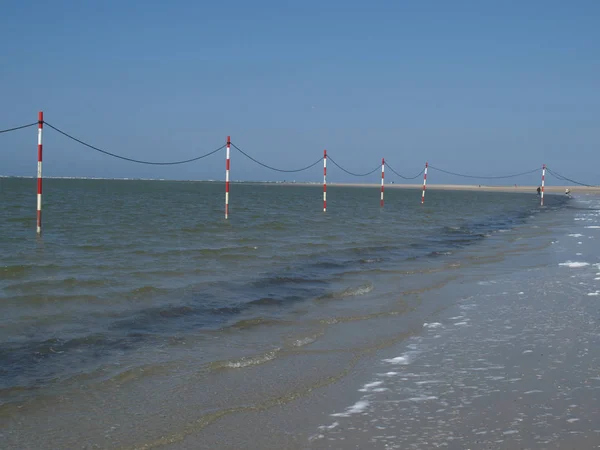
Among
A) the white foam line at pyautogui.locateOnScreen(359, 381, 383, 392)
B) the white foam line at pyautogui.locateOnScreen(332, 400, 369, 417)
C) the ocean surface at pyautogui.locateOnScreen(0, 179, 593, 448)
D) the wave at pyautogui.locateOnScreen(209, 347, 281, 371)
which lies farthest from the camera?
the wave at pyautogui.locateOnScreen(209, 347, 281, 371)

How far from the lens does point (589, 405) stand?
3803 millimetres

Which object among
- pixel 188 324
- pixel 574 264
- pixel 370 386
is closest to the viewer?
pixel 370 386

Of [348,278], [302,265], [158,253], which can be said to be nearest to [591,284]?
[348,278]

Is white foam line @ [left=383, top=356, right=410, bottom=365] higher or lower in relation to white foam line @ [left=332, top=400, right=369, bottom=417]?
higher

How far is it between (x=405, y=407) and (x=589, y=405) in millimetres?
1173

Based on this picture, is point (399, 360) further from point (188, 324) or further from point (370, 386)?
point (188, 324)

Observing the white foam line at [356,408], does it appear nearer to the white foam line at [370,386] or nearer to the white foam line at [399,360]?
the white foam line at [370,386]

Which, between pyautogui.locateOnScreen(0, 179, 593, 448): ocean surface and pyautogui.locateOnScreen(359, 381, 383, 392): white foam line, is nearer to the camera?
pyautogui.locateOnScreen(0, 179, 593, 448): ocean surface

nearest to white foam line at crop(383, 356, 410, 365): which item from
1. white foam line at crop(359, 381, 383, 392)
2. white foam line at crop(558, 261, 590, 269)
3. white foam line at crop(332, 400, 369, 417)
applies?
white foam line at crop(359, 381, 383, 392)

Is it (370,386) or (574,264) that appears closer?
(370,386)

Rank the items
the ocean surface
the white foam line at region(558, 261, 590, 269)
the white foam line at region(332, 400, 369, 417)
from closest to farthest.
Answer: the white foam line at region(332, 400, 369, 417), the ocean surface, the white foam line at region(558, 261, 590, 269)

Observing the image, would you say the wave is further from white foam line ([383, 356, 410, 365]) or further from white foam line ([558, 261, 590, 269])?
white foam line ([558, 261, 590, 269])

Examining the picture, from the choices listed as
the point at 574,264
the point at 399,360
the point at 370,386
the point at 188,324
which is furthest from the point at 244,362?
the point at 574,264

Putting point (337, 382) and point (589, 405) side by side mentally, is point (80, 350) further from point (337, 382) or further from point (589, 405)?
point (589, 405)
